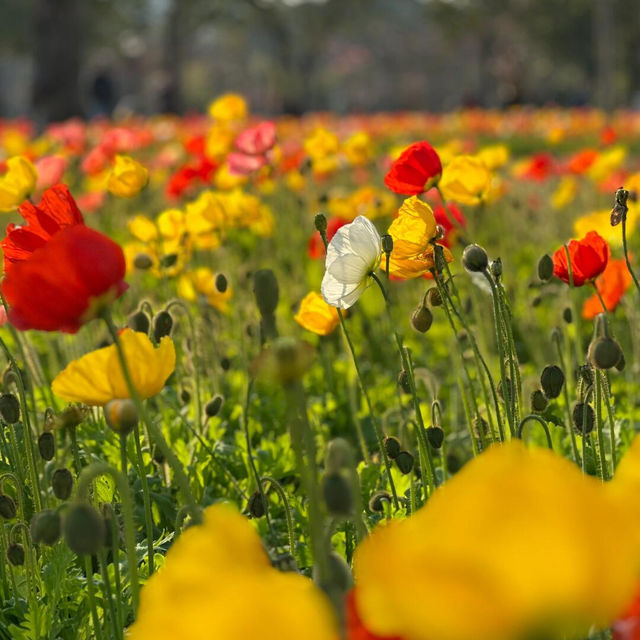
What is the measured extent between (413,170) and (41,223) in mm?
716

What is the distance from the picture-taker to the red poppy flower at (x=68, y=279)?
953 mm

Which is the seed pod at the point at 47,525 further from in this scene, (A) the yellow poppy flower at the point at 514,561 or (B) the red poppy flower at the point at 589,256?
(B) the red poppy flower at the point at 589,256

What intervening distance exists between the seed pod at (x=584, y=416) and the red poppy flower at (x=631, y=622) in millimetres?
777

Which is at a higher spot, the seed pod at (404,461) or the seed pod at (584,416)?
the seed pod at (584,416)

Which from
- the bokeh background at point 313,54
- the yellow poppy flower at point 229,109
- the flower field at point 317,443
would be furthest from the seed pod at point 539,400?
the bokeh background at point 313,54

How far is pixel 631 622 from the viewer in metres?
0.66

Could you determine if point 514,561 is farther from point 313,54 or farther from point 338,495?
point 313,54

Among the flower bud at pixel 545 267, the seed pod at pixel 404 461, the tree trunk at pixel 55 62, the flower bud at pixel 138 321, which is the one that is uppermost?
the tree trunk at pixel 55 62

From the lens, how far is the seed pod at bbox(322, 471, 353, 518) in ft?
2.52

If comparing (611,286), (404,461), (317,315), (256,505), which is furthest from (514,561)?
(611,286)

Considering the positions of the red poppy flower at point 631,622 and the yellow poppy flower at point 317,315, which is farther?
the yellow poppy flower at point 317,315

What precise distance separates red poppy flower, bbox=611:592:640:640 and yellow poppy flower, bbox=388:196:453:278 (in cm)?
88

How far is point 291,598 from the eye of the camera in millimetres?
593

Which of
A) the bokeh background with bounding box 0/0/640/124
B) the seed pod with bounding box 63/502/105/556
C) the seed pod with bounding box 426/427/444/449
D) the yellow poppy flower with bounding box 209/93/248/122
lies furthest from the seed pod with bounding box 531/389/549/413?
the bokeh background with bounding box 0/0/640/124
